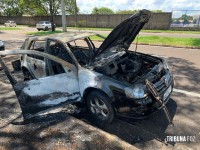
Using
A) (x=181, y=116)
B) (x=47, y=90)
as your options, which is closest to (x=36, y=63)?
(x=47, y=90)

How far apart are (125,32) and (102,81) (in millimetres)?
1859

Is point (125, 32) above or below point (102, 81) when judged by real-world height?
above

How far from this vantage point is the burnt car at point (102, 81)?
389cm

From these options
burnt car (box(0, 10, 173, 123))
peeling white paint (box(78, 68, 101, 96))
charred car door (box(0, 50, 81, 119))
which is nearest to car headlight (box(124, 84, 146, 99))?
burnt car (box(0, 10, 173, 123))

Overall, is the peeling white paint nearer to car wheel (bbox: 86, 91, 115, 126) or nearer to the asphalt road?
car wheel (bbox: 86, 91, 115, 126)

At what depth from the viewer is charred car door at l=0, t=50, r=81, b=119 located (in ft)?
14.5

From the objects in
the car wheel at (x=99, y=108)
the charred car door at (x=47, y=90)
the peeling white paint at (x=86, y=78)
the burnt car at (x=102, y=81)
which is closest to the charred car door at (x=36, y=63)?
the burnt car at (x=102, y=81)

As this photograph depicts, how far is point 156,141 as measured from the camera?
3.76 m

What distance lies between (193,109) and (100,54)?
8.10 feet

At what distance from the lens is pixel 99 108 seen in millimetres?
4332

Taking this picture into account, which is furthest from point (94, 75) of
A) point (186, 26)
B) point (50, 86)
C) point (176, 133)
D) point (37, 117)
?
point (186, 26)

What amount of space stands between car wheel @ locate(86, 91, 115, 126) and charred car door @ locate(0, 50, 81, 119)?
333 millimetres

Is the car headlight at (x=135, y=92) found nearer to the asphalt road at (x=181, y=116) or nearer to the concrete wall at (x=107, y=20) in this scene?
the asphalt road at (x=181, y=116)

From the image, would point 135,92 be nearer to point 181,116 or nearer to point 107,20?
point 181,116
